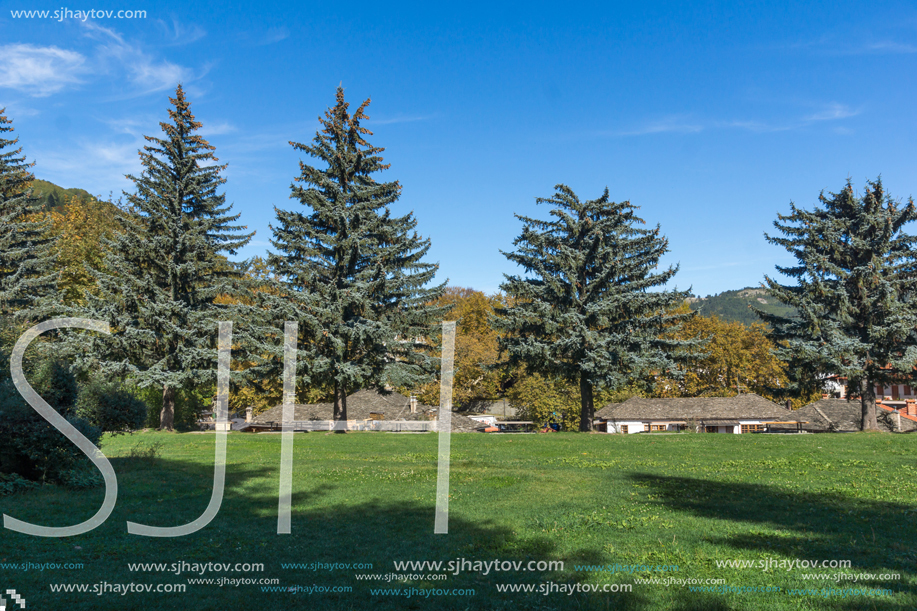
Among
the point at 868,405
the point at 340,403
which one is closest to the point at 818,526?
the point at 340,403

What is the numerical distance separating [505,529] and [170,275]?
3251cm

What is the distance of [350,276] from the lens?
36344mm

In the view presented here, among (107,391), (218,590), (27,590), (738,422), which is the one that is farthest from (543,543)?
(738,422)

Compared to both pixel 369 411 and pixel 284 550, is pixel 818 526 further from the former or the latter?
pixel 369 411

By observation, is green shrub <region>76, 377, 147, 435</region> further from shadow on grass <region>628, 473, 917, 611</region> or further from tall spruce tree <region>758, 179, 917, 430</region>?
tall spruce tree <region>758, 179, 917, 430</region>

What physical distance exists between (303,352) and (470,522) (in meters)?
25.0

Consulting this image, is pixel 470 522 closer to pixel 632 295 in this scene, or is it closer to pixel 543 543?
pixel 543 543

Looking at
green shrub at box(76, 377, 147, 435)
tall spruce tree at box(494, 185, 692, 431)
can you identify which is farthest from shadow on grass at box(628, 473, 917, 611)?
tall spruce tree at box(494, 185, 692, 431)

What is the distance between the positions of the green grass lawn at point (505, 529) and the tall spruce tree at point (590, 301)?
1625cm

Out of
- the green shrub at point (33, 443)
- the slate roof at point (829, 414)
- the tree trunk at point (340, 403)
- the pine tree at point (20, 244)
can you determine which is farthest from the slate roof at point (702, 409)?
the green shrub at point (33, 443)

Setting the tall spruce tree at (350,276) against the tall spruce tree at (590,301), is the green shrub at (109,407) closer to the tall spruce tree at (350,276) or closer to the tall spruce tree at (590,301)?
the tall spruce tree at (350,276)

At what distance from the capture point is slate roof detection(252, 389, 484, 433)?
54906 millimetres

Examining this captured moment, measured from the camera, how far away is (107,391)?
19.2 meters

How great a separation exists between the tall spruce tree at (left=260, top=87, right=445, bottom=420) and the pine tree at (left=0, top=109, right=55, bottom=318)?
1615 centimetres
